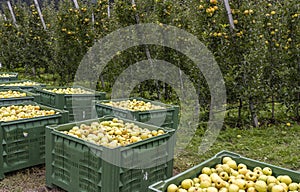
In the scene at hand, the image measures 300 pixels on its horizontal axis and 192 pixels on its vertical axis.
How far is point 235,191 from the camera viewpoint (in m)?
2.82

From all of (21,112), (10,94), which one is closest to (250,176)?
(21,112)

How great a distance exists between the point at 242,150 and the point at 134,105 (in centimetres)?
221

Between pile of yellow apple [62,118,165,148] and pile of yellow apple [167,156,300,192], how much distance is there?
4.05 feet

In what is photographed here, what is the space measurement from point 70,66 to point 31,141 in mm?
7962

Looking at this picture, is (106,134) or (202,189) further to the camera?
(106,134)

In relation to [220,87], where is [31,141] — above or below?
below

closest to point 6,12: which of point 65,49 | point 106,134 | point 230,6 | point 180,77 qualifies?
point 65,49

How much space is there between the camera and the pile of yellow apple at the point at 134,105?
245 inches

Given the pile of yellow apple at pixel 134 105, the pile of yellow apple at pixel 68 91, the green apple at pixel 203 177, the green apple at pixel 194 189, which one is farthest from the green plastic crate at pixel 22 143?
the green apple at pixel 194 189

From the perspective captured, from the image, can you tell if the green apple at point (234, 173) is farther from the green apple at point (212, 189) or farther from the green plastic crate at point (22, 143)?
the green plastic crate at point (22, 143)

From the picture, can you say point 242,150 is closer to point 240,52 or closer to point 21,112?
point 240,52

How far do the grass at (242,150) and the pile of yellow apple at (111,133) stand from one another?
36.2 inches

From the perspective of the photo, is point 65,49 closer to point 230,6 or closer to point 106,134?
point 230,6

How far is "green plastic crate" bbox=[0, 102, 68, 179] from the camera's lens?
16.1 feet
